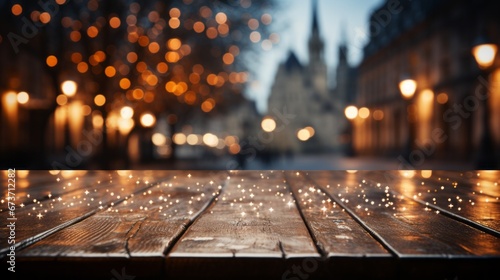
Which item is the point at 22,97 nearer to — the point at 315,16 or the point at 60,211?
the point at 60,211

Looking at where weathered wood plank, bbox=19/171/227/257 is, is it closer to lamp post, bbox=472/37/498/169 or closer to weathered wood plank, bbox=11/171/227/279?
weathered wood plank, bbox=11/171/227/279

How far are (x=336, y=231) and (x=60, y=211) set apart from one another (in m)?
1.37

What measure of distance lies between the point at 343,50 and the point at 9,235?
87561mm

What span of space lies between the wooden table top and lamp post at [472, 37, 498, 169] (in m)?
7.80

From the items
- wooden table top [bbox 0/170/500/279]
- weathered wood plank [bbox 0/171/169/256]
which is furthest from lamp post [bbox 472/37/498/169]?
weathered wood plank [bbox 0/171/169/256]

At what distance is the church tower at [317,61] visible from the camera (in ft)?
297

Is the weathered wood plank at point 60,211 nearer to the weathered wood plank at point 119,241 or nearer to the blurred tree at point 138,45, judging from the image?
the weathered wood plank at point 119,241

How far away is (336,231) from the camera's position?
5.64ft

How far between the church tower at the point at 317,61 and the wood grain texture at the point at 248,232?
8837 cm

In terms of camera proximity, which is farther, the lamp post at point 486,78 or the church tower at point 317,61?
the church tower at point 317,61

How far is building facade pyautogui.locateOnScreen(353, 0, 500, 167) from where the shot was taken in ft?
76.7

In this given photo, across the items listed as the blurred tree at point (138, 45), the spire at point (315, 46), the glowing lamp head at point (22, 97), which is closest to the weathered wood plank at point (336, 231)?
the blurred tree at point (138, 45)

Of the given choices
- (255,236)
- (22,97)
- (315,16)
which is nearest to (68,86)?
(255,236)

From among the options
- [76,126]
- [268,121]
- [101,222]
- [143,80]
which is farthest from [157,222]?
[268,121]
